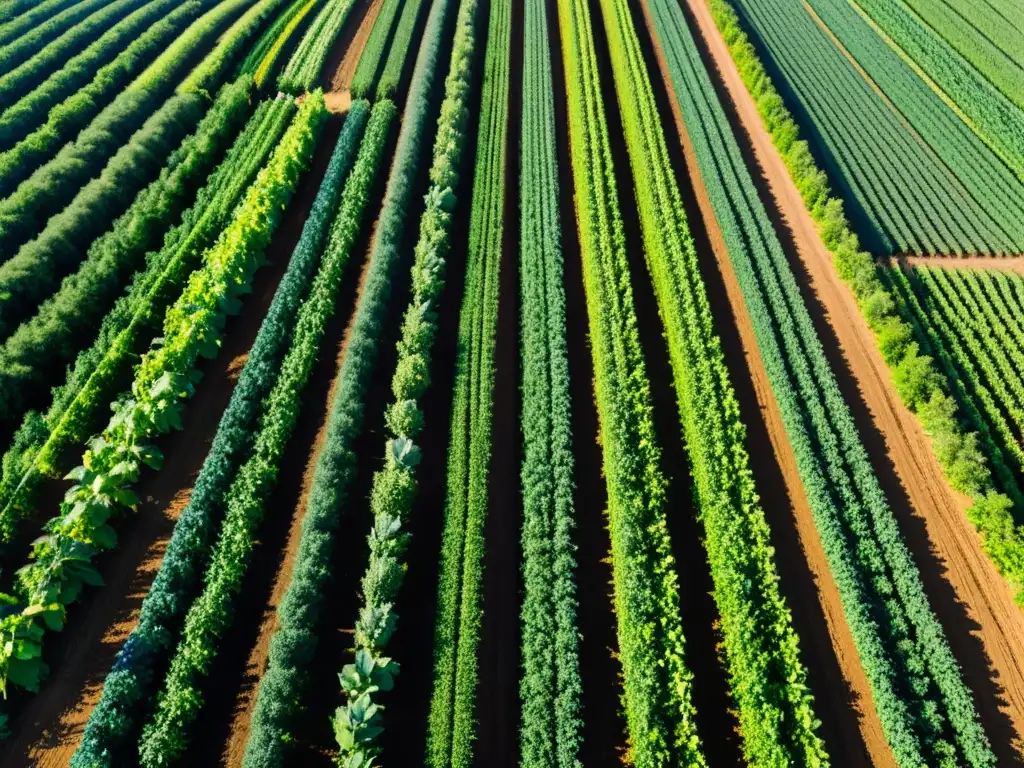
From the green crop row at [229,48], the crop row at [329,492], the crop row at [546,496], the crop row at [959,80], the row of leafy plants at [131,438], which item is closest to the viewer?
the crop row at [329,492]

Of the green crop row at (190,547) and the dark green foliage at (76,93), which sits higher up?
the dark green foliage at (76,93)

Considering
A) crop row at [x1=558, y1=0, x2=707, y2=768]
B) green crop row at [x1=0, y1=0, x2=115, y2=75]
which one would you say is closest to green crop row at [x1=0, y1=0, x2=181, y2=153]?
green crop row at [x1=0, y1=0, x2=115, y2=75]

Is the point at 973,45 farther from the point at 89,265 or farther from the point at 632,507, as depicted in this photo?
the point at 89,265

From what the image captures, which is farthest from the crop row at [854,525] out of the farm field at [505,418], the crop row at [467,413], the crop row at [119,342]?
the crop row at [119,342]

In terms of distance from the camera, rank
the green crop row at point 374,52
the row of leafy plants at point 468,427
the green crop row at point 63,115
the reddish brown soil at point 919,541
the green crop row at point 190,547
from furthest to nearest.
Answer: the green crop row at point 374,52
the green crop row at point 63,115
the reddish brown soil at point 919,541
the row of leafy plants at point 468,427
the green crop row at point 190,547

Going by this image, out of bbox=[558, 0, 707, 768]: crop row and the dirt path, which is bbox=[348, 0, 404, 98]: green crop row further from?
the dirt path

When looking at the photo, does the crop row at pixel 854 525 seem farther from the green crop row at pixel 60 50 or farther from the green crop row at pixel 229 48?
the green crop row at pixel 60 50

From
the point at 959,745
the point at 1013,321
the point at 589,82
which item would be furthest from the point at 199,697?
the point at 589,82
